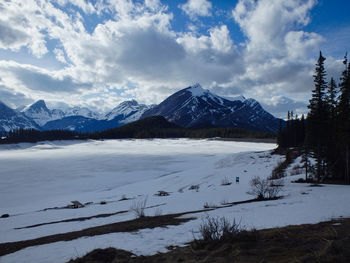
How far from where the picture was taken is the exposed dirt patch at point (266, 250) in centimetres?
445

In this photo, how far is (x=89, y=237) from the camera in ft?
28.9

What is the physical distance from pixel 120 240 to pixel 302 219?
7.16 meters

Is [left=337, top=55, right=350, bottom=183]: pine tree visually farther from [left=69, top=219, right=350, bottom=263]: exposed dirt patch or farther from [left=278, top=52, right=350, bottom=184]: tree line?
[left=69, top=219, right=350, bottom=263]: exposed dirt patch

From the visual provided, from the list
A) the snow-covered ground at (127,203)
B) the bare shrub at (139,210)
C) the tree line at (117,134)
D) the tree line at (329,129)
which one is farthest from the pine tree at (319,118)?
the tree line at (117,134)

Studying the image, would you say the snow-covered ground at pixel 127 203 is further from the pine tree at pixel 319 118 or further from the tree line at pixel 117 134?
the tree line at pixel 117 134

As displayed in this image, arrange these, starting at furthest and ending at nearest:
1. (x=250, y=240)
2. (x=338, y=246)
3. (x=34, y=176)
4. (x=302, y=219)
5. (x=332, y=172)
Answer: (x=34, y=176)
(x=332, y=172)
(x=302, y=219)
(x=250, y=240)
(x=338, y=246)

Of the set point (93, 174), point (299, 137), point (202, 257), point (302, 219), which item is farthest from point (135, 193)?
point (299, 137)

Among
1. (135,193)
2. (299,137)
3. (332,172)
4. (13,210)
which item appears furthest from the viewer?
(299,137)

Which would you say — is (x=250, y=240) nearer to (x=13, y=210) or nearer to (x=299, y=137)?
(x=13, y=210)

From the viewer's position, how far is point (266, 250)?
5.22 meters

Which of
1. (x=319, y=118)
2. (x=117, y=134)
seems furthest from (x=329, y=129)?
(x=117, y=134)

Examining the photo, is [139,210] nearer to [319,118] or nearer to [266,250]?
[266,250]

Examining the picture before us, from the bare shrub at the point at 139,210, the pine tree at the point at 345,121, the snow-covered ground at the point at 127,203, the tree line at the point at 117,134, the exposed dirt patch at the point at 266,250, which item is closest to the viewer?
the exposed dirt patch at the point at 266,250

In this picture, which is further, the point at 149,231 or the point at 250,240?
the point at 149,231
